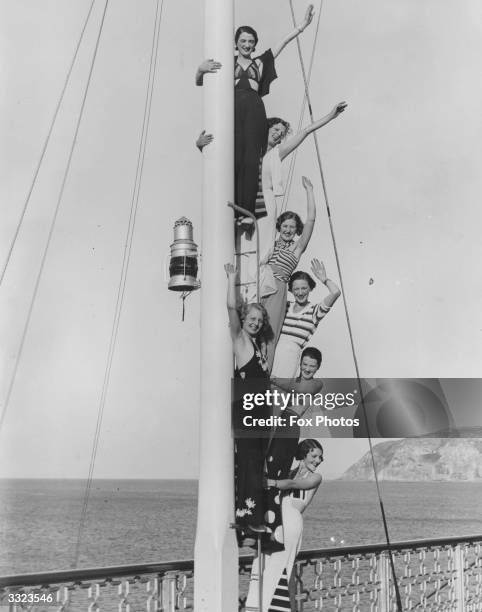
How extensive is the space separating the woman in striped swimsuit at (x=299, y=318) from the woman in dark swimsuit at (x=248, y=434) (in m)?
0.31

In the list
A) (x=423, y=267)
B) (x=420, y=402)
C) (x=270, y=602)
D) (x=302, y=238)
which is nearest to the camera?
(x=270, y=602)

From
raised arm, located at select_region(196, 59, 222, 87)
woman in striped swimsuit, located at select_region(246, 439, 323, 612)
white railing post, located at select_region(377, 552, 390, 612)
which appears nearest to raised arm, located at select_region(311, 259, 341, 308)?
woman in striped swimsuit, located at select_region(246, 439, 323, 612)

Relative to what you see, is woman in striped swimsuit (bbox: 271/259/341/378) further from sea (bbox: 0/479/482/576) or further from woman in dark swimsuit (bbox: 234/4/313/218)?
sea (bbox: 0/479/482/576)

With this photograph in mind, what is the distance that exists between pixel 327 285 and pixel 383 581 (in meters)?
1.94

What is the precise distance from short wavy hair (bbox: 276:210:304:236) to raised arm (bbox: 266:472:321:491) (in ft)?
3.80

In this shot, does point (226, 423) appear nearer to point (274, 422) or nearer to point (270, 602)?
point (274, 422)

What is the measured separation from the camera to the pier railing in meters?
4.14

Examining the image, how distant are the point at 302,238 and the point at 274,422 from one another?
0.91 meters

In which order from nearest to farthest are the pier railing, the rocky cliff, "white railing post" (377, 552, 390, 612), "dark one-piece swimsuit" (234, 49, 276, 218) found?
the pier railing, "dark one-piece swimsuit" (234, 49, 276, 218), "white railing post" (377, 552, 390, 612), the rocky cliff

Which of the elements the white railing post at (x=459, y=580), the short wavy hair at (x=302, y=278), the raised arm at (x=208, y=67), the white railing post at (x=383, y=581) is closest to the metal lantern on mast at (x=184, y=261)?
the short wavy hair at (x=302, y=278)

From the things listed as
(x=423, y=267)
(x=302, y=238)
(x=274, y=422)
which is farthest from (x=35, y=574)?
(x=423, y=267)

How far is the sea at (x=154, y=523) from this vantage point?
45.2 meters

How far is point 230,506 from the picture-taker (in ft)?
13.7

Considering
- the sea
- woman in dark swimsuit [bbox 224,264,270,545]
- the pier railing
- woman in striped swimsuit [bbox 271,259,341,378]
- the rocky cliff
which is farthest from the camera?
the rocky cliff
